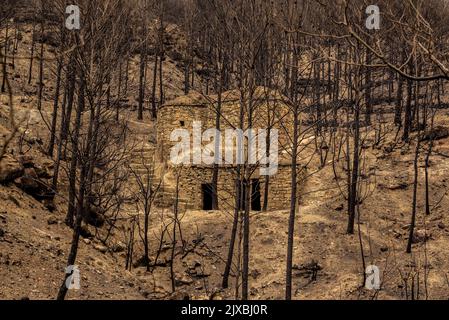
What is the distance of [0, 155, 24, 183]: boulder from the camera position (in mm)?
13367

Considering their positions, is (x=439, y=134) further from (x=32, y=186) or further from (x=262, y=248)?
(x=32, y=186)

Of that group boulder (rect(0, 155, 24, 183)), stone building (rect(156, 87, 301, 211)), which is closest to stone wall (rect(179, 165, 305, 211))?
stone building (rect(156, 87, 301, 211))

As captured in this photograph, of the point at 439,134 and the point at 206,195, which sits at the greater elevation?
the point at 439,134

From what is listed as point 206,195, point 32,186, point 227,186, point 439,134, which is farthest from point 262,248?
point 439,134

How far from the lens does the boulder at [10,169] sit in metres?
13.4

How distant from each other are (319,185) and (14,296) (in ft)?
40.7

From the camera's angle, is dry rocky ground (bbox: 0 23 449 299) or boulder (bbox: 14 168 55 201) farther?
boulder (bbox: 14 168 55 201)

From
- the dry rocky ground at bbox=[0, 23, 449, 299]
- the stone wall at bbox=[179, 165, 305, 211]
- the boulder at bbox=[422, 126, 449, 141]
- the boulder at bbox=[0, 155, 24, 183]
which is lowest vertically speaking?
the dry rocky ground at bbox=[0, 23, 449, 299]

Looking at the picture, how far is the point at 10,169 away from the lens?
44.7 feet

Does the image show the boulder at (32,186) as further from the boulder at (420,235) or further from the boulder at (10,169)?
the boulder at (420,235)

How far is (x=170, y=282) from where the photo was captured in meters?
12.7

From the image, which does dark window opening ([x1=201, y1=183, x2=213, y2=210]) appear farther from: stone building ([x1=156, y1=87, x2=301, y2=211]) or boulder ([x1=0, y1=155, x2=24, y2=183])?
boulder ([x1=0, y1=155, x2=24, y2=183])

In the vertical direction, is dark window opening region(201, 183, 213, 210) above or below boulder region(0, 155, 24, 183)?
below

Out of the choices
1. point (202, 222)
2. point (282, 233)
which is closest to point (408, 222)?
point (282, 233)
